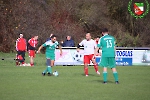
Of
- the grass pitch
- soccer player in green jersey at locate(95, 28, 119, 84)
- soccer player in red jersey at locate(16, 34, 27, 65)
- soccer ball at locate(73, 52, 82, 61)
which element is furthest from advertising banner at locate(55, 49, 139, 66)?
soccer player in green jersey at locate(95, 28, 119, 84)

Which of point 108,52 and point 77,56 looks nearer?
point 108,52

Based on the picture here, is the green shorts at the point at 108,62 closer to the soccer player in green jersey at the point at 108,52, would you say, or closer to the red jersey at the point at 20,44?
the soccer player in green jersey at the point at 108,52

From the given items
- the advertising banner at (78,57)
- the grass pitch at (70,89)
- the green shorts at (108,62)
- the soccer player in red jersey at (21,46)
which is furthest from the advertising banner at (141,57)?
the green shorts at (108,62)

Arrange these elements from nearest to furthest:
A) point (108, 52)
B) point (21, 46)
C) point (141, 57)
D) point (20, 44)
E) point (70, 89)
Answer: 1. point (70, 89)
2. point (108, 52)
3. point (20, 44)
4. point (21, 46)
5. point (141, 57)

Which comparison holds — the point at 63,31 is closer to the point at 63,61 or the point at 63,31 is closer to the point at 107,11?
the point at 107,11

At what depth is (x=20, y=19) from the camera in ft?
155

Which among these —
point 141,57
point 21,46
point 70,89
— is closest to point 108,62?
point 70,89

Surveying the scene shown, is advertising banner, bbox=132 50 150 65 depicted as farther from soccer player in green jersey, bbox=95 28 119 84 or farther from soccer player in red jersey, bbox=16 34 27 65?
soccer player in green jersey, bbox=95 28 119 84

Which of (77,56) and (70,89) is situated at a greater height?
(77,56)

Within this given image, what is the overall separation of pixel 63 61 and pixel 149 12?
3003 centimetres

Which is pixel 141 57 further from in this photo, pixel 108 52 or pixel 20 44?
pixel 108 52

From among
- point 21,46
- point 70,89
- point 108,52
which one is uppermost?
point 21,46

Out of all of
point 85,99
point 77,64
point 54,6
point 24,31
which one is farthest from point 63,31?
point 85,99

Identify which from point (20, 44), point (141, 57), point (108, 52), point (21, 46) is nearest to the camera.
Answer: point (108, 52)
